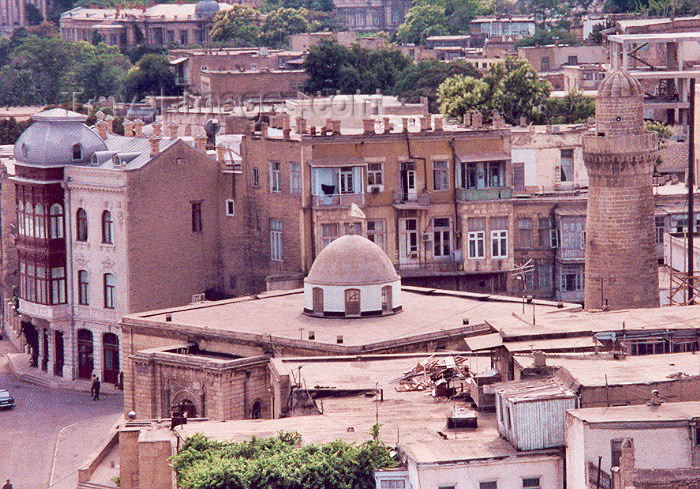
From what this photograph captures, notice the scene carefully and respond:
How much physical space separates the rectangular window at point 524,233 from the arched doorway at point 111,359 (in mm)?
14636

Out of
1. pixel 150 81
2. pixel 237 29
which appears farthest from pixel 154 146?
pixel 237 29

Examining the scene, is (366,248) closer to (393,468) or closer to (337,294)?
(337,294)

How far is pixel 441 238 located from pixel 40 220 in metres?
13.7

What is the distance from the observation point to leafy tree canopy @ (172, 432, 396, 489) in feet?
140

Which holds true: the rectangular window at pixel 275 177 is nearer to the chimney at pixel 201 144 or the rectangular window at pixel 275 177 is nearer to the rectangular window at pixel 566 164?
the chimney at pixel 201 144

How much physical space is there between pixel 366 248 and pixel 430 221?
573 inches

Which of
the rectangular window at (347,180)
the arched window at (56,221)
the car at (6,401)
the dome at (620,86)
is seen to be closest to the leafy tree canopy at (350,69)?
the arched window at (56,221)

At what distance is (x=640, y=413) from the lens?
40.2 meters

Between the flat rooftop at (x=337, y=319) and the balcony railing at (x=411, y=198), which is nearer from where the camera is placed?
the flat rooftop at (x=337, y=319)

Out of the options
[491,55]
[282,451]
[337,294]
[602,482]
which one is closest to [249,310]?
[337,294]

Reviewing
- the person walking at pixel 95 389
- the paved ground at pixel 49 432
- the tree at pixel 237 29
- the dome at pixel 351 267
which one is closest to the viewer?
the dome at pixel 351 267

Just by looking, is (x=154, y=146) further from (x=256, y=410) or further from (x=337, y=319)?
(x=256, y=410)

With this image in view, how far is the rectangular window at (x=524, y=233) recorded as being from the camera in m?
77.9

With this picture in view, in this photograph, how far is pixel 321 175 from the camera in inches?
2899
